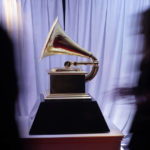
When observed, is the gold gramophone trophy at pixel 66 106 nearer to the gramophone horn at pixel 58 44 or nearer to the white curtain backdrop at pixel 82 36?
the gramophone horn at pixel 58 44

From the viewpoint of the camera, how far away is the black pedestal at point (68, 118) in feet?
2.41

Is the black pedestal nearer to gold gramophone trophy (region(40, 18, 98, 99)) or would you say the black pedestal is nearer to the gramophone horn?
gold gramophone trophy (region(40, 18, 98, 99))

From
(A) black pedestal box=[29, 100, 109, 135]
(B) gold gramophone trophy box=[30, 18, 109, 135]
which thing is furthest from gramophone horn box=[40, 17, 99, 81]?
(A) black pedestal box=[29, 100, 109, 135]

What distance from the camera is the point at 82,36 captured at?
1.81 m

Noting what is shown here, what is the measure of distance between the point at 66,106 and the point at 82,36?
1161mm

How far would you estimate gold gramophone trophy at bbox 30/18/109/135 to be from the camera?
0.74 m

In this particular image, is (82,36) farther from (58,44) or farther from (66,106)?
(66,106)

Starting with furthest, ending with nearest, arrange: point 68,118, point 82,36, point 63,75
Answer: point 82,36 < point 63,75 < point 68,118

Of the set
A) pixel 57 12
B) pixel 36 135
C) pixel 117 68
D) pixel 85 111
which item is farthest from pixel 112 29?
pixel 36 135

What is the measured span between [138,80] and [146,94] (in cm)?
13

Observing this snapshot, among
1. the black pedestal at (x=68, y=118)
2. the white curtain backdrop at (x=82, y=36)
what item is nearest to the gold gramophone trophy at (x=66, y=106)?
the black pedestal at (x=68, y=118)

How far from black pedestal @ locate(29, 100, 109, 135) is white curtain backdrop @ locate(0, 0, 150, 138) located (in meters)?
0.93

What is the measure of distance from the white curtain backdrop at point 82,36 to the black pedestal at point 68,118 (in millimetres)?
935

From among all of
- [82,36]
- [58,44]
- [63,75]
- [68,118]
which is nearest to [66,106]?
[68,118]
